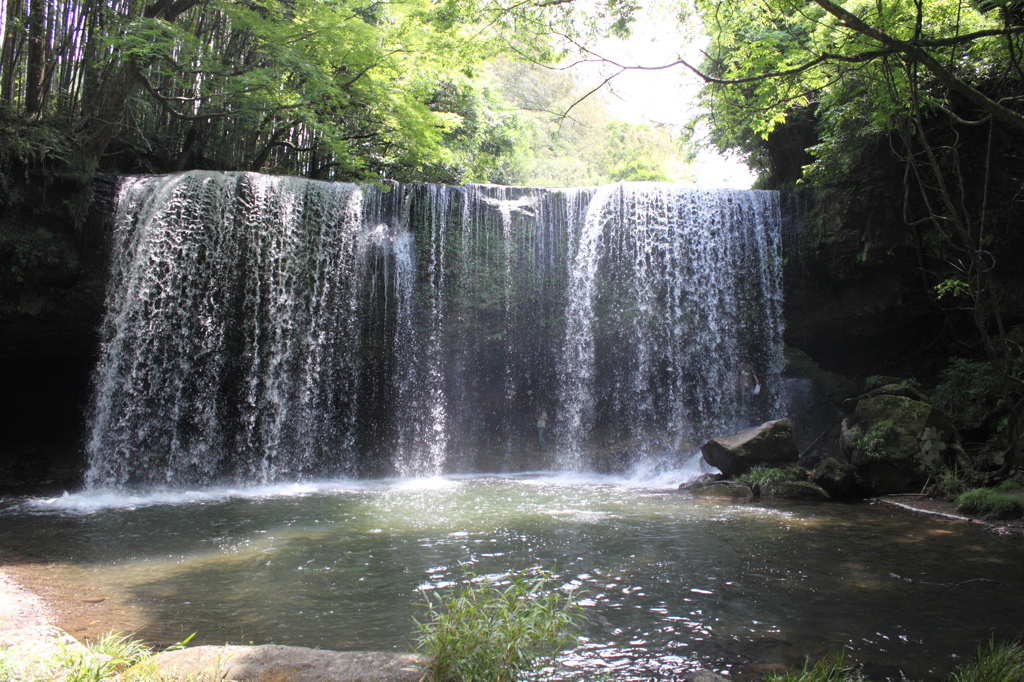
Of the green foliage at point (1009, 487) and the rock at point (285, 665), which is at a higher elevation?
the rock at point (285, 665)

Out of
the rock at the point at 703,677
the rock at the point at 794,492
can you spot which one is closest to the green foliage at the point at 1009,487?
the rock at the point at 794,492

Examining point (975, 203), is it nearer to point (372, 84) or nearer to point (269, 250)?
point (372, 84)

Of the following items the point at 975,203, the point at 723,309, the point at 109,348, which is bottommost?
the point at 109,348

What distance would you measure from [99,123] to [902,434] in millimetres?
13617

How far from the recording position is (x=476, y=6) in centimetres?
657

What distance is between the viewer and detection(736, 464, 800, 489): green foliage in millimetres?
9492

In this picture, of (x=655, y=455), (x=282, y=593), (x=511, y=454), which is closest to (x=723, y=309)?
Answer: (x=655, y=455)

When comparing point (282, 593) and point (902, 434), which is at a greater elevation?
point (902, 434)

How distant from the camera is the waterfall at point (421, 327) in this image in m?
10.8

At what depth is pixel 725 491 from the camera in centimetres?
→ 948

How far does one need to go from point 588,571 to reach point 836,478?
5.57 m

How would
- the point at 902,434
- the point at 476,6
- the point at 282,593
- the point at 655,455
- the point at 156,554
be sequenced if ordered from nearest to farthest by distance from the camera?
the point at 282,593, the point at 156,554, the point at 476,6, the point at 902,434, the point at 655,455

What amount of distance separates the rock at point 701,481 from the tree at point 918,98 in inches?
145

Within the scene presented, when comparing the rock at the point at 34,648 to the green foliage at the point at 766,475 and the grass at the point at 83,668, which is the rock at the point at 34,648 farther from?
the green foliage at the point at 766,475
